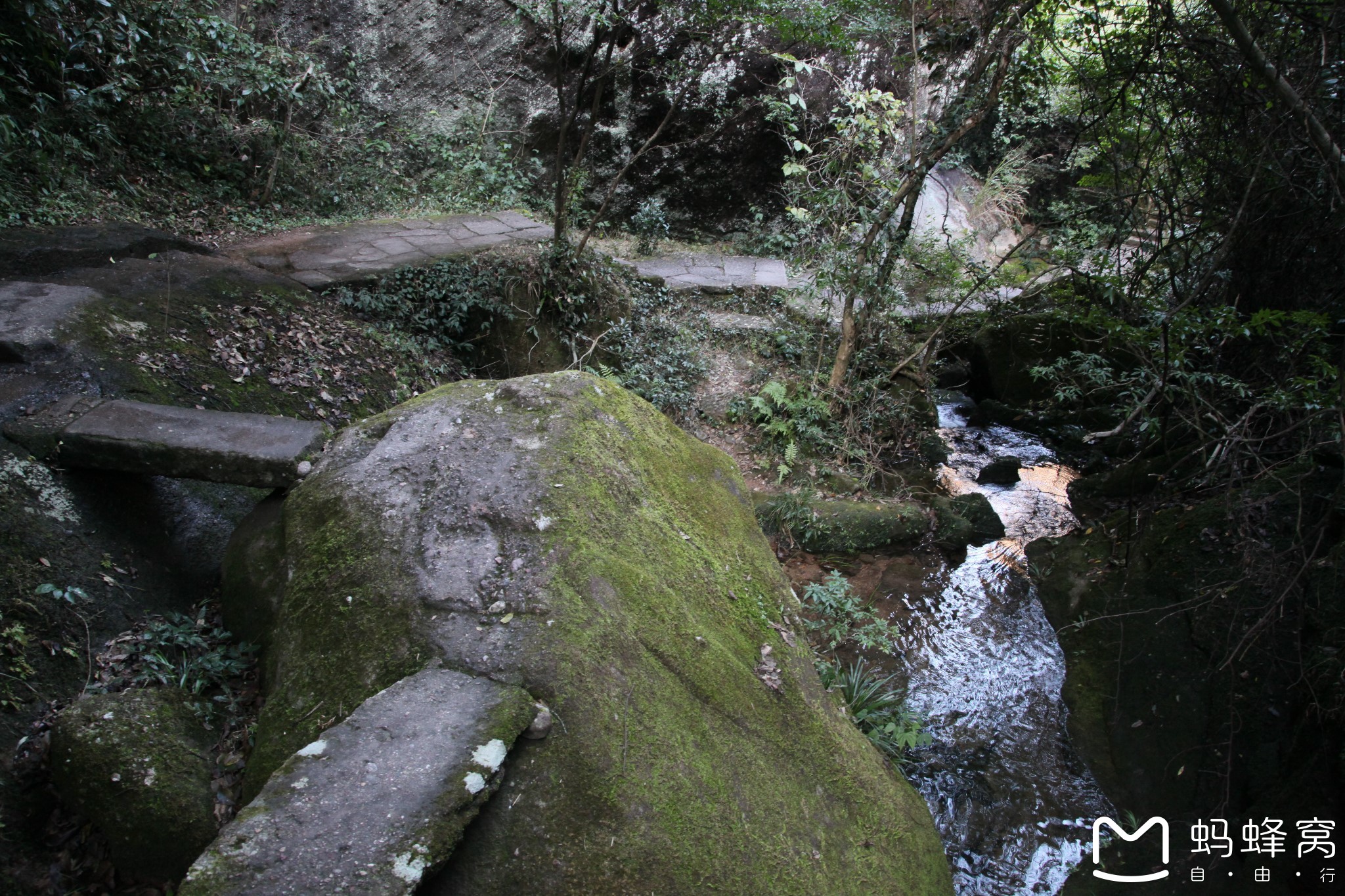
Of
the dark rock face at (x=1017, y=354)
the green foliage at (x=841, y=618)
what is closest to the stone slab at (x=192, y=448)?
the green foliage at (x=841, y=618)

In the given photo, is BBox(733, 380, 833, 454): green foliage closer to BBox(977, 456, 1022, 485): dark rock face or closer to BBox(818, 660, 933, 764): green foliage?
BBox(977, 456, 1022, 485): dark rock face

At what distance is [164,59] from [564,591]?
6.90 metres

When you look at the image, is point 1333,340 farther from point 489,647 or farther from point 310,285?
point 310,285

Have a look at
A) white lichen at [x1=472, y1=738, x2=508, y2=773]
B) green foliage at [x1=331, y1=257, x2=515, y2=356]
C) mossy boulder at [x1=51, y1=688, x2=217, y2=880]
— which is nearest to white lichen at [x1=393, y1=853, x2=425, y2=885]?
white lichen at [x1=472, y1=738, x2=508, y2=773]

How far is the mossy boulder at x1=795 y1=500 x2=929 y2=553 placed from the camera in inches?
234

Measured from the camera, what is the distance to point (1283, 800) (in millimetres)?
3344

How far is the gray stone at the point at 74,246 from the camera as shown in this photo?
174 inches

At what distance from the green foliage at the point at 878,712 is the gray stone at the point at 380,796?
222 cm

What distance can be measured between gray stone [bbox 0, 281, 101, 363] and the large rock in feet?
6.66

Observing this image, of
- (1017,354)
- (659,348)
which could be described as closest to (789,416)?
(659,348)

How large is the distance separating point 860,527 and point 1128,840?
2.79m

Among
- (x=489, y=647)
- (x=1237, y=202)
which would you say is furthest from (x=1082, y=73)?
(x=489, y=647)

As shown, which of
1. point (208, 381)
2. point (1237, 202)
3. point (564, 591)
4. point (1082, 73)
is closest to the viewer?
point (564, 591)

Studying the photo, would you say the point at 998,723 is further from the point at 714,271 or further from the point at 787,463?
the point at 714,271
